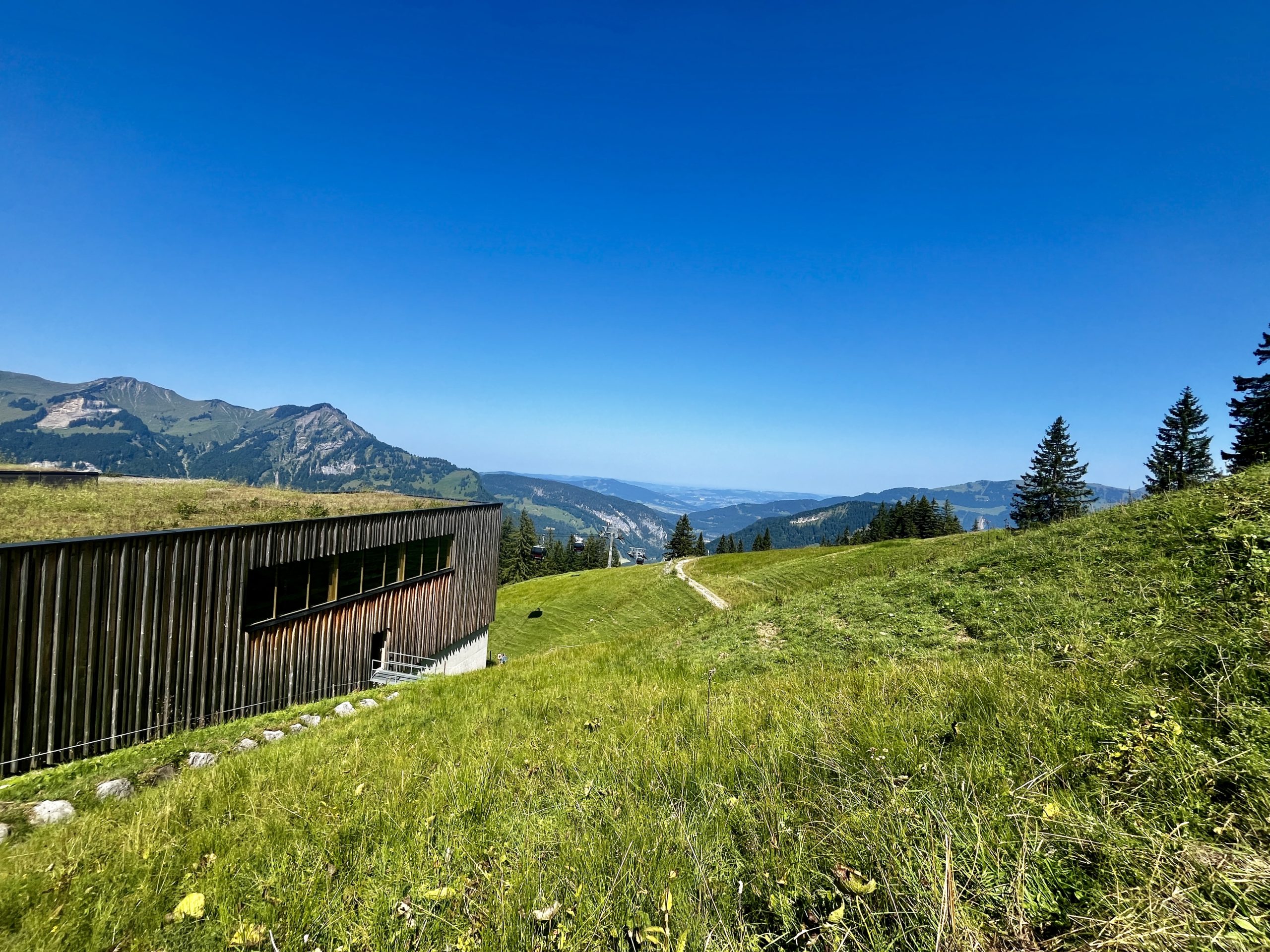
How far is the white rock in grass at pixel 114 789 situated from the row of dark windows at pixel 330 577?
5.15 m

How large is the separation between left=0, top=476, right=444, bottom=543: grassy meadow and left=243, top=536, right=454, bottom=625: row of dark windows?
4.38 feet

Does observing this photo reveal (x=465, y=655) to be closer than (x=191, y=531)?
No

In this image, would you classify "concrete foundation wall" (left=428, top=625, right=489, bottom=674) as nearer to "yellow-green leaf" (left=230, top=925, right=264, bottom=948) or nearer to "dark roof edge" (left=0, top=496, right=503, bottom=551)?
"dark roof edge" (left=0, top=496, right=503, bottom=551)

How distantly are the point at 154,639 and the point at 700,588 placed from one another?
2787cm

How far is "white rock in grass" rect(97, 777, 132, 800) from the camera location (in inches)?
238

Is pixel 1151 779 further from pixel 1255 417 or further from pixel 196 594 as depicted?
pixel 1255 417

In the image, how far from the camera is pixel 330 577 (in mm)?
13898

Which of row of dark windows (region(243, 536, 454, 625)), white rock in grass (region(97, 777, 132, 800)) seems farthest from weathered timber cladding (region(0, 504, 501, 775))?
white rock in grass (region(97, 777, 132, 800))

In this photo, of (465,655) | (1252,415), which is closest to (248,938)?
(465,655)

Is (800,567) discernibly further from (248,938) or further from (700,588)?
(248,938)

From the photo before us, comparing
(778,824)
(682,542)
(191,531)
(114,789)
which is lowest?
(682,542)

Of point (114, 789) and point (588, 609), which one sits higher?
point (114, 789)

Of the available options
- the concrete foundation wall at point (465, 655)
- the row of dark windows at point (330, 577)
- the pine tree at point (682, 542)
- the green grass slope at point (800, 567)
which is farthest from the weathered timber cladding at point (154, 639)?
the pine tree at point (682, 542)

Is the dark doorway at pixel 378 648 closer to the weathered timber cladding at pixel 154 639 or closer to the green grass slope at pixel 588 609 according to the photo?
the weathered timber cladding at pixel 154 639
